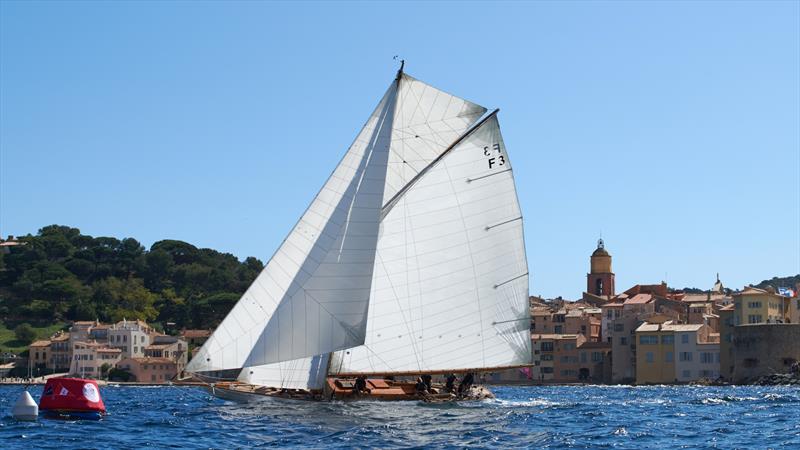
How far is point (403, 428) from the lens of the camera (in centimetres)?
4153

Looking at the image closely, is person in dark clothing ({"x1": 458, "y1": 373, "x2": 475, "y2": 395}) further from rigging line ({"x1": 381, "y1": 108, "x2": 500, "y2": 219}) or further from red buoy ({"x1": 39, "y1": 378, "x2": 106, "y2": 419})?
red buoy ({"x1": 39, "y1": 378, "x2": 106, "y2": 419})

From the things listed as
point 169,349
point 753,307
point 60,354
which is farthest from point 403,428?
point 60,354

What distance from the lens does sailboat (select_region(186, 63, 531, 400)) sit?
48.5 meters

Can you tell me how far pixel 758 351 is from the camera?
388ft

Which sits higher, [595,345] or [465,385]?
[595,345]

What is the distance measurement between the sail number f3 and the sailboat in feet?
0.23

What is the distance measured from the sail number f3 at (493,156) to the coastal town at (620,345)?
61188 mm

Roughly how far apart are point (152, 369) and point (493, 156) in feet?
324

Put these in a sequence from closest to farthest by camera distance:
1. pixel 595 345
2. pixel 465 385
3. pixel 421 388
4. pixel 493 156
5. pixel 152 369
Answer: pixel 421 388 → pixel 493 156 → pixel 465 385 → pixel 595 345 → pixel 152 369

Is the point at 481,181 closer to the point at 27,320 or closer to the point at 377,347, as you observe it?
the point at 377,347

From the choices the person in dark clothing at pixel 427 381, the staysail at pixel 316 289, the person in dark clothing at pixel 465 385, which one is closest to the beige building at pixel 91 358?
the person in dark clothing at pixel 465 385

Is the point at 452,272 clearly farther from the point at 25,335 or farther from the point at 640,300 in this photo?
the point at 25,335

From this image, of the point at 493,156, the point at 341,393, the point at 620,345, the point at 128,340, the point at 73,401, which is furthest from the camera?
the point at 128,340

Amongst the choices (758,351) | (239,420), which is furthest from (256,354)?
(758,351)
